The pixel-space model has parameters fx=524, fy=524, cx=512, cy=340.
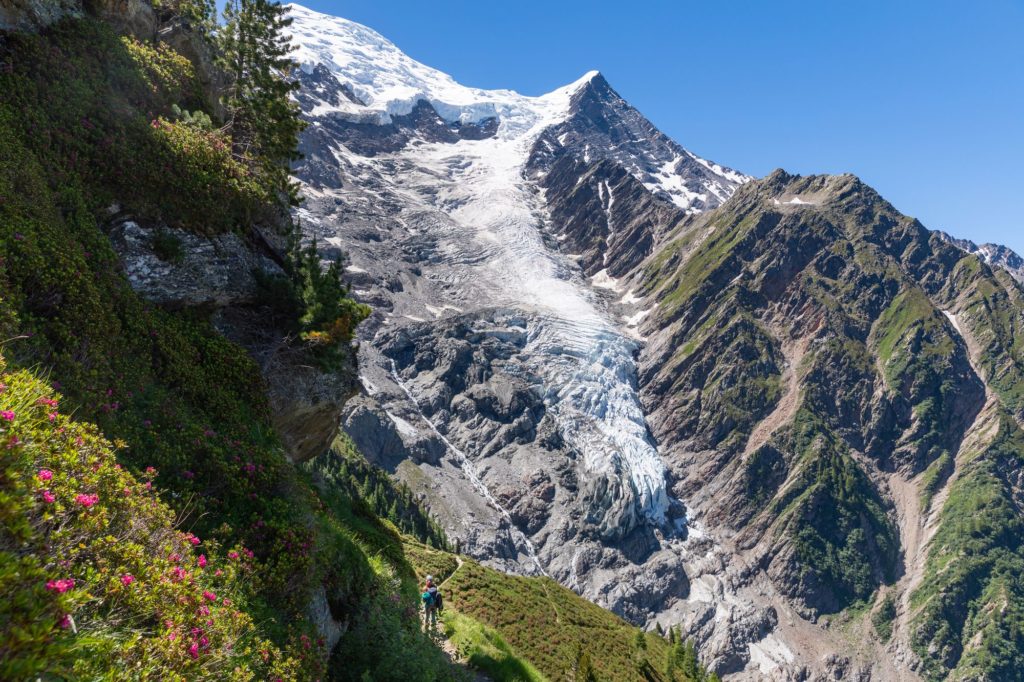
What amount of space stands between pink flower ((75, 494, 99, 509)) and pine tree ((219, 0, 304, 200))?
59.2 ft

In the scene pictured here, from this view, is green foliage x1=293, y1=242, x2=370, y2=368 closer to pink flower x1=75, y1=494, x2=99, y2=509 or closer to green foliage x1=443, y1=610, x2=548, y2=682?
green foliage x1=443, y1=610, x2=548, y2=682

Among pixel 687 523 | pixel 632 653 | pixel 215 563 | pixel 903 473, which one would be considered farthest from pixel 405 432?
pixel 903 473

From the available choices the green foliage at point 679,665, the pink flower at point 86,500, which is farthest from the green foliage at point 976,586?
the pink flower at point 86,500

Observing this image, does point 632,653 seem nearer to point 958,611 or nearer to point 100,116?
point 100,116

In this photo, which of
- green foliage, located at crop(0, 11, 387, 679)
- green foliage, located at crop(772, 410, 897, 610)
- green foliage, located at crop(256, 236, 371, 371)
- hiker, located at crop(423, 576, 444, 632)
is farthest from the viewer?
green foliage, located at crop(772, 410, 897, 610)

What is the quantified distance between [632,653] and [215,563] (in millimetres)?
38473

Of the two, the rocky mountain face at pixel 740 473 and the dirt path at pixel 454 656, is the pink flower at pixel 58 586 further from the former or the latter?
the rocky mountain face at pixel 740 473

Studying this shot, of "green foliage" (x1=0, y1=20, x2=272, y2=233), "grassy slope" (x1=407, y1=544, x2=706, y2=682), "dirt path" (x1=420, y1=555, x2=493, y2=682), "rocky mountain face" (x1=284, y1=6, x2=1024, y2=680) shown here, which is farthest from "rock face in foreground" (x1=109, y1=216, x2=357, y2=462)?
"rocky mountain face" (x1=284, y1=6, x2=1024, y2=680)

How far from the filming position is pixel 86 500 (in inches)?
254

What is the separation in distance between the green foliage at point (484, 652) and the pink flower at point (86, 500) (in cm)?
1589

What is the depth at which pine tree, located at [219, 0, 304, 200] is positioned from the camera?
2300 cm

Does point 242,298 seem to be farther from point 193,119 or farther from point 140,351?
point 193,119

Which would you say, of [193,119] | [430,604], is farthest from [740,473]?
[193,119]

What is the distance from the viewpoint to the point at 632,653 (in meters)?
39.2
